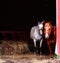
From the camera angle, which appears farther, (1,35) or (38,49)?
(1,35)

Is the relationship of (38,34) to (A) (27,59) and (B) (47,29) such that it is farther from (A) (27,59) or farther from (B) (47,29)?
(A) (27,59)

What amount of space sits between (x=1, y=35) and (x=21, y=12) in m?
1.80

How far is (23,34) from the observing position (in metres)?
11.2

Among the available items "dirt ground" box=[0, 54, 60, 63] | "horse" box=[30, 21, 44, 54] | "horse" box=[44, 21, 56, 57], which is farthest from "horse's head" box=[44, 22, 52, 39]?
"dirt ground" box=[0, 54, 60, 63]

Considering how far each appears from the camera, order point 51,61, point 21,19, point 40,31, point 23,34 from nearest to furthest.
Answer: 1. point 51,61
2. point 40,31
3. point 23,34
4. point 21,19

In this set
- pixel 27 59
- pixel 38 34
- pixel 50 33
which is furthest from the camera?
pixel 38 34

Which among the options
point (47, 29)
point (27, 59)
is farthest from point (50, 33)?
point (27, 59)

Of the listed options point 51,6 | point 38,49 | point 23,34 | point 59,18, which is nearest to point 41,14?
point 51,6

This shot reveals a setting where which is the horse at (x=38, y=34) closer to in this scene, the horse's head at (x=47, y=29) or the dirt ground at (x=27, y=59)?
the horse's head at (x=47, y=29)

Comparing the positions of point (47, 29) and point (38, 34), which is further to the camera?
point (38, 34)

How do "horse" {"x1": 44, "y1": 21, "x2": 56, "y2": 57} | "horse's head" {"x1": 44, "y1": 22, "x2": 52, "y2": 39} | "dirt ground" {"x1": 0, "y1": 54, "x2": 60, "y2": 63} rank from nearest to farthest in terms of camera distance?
"dirt ground" {"x1": 0, "y1": 54, "x2": 60, "y2": 63} < "horse" {"x1": 44, "y1": 21, "x2": 56, "y2": 57} < "horse's head" {"x1": 44, "y1": 22, "x2": 52, "y2": 39}

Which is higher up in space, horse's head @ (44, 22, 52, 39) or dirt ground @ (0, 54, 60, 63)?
horse's head @ (44, 22, 52, 39)

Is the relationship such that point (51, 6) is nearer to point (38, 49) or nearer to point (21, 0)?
point (21, 0)

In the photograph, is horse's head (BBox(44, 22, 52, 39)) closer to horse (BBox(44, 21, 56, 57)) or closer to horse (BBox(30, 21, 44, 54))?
horse (BBox(44, 21, 56, 57))
